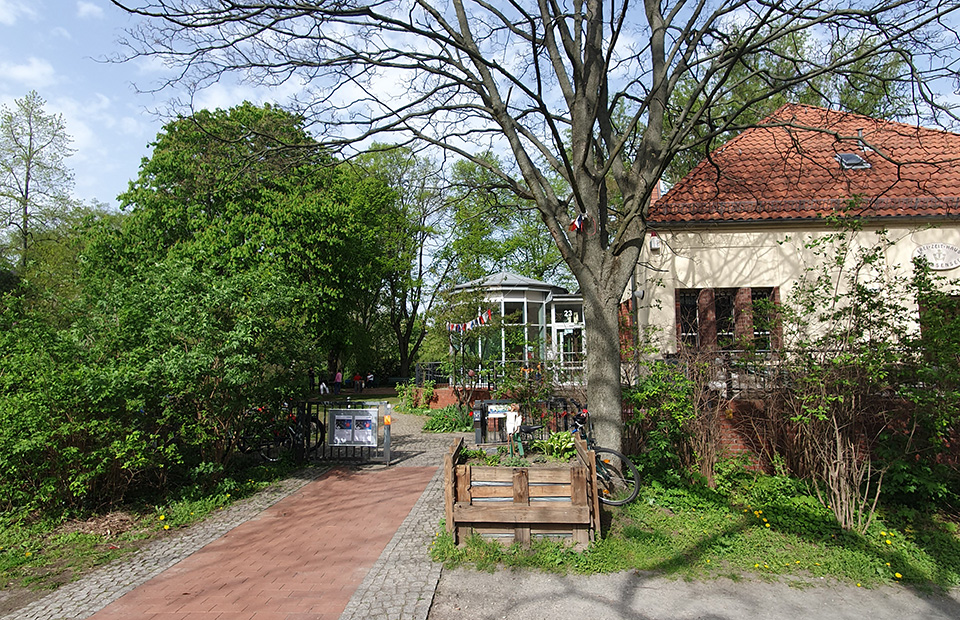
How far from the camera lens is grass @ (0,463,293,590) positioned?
511 cm

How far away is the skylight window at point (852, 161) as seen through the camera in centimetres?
1161

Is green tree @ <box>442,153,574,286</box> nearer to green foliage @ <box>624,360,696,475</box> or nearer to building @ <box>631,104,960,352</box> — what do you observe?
building @ <box>631,104,960,352</box>

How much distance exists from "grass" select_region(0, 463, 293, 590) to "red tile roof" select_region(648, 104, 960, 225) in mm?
8940

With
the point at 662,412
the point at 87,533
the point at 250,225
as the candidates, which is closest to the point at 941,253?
the point at 662,412

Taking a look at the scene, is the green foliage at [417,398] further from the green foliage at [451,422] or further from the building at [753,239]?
the building at [753,239]

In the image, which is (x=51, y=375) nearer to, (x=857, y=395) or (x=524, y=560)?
(x=524, y=560)

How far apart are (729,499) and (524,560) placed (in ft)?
10.9

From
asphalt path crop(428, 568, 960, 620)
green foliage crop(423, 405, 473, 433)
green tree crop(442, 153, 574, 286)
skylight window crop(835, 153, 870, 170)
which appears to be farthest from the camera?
green tree crop(442, 153, 574, 286)

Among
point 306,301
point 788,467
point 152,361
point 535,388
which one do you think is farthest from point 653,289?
point 152,361

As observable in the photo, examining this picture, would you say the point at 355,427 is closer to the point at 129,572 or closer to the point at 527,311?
the point at 129,572

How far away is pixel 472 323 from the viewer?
16.9 metres

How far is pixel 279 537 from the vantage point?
6.10 m

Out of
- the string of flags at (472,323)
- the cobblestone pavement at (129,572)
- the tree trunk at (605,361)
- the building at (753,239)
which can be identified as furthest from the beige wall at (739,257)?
the cobblestone pavement at (129,572)

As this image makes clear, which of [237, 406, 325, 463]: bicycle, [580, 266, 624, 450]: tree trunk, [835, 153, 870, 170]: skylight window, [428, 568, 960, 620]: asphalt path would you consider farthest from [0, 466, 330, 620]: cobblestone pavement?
[835, 153, 870, 170]: skylight window
